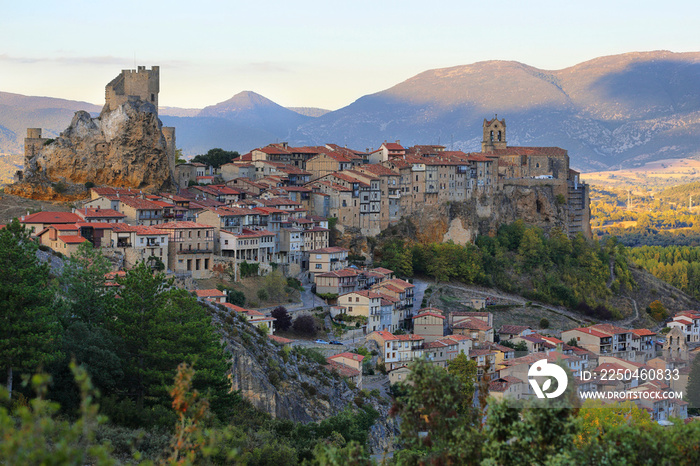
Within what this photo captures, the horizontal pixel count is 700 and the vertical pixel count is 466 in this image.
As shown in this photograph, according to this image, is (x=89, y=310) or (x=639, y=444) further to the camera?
(x=89, y=310)

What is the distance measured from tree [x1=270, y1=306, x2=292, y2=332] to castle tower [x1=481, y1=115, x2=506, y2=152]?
138ft

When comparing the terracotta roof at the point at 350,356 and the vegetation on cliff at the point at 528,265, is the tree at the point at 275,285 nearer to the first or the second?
the terracotta roof at the point at 350,356

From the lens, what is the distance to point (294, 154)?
232 ft

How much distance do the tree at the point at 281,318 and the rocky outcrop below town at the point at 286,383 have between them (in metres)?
6.49

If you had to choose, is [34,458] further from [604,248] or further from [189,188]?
[604,248]

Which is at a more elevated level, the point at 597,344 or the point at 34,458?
the point at 34,458

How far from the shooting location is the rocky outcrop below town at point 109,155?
56.9 metres

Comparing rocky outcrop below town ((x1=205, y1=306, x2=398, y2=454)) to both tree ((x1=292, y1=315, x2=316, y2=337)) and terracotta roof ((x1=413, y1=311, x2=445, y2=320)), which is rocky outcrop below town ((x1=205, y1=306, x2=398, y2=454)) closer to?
tree ((x1=292, y1=315, x2=316, y2=337))

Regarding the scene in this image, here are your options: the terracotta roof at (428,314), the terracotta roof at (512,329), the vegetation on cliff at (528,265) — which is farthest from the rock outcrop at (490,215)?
the terracotta roof at (428,314)

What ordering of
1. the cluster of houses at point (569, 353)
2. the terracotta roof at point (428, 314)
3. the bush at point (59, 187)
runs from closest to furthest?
the cluster of houses at point (569, 353) → the terracotta roof at point (428, 314) → the bush at point (59, 187)

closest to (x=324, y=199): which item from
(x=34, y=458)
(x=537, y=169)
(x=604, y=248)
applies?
(x=537, y=169)

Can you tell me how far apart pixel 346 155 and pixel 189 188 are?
14630mm

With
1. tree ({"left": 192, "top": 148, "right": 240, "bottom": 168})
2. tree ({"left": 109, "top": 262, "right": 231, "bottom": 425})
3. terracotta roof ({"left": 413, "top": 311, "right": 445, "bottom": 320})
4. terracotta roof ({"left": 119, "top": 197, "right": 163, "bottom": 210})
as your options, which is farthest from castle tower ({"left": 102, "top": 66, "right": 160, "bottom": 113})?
tree ({"left": 109, "top": 262, "right": 231, "bottom": 425})

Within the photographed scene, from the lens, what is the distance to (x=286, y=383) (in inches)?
1391
